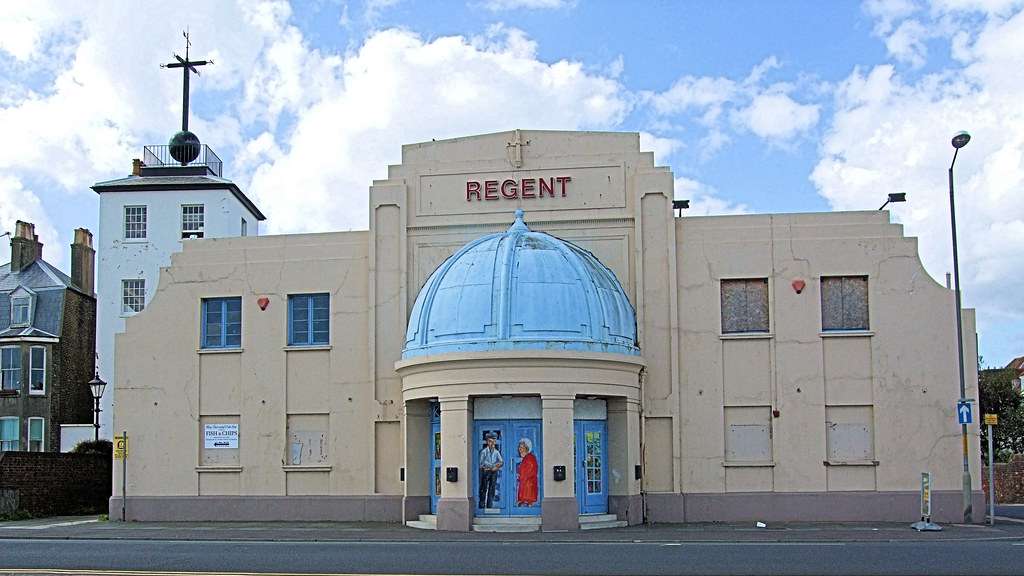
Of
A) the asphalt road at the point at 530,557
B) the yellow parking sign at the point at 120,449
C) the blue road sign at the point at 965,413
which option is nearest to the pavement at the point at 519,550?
the asphalt road at the point at 530,557

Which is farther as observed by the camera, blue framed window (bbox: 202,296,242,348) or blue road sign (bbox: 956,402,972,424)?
blue framed window (bbox: 202,296,242,348)

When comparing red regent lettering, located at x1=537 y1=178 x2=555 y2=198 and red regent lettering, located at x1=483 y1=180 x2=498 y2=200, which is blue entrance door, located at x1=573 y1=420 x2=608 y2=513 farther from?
red regent lettering, located at x1=483 y1=180 x2=498 y2=200

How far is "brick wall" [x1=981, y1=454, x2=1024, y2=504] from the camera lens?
1661 inches

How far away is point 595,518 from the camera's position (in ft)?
93.7

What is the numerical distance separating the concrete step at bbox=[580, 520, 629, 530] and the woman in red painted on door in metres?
1.26

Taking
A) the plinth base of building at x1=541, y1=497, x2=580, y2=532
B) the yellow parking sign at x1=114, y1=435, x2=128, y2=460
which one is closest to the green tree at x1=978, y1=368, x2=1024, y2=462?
the plinth base of building at x1=541, y1=497, x2=580, y2=532

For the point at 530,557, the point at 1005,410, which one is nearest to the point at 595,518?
the point at 530,557

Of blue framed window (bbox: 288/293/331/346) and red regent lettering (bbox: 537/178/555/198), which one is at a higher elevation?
red regent lettering (bbox: 537/178/555/198)

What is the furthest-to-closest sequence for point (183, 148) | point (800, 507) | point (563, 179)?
point (183, 148) → point (563, 179) → point (800, 507)

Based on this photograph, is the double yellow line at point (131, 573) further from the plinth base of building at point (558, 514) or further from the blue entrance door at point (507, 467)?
the blue entrance door at point (507, 467)

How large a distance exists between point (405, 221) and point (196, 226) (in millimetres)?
25861

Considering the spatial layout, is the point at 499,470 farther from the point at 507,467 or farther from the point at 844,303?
the point at 844,303

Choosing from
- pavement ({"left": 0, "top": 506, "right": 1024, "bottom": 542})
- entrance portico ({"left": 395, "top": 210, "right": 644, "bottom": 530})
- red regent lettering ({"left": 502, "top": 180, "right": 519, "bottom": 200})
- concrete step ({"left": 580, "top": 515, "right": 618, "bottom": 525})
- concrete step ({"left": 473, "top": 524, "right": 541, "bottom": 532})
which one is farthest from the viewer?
red regent lettering ({"left": 502, "top": 180, "right": 519, "bottom": 200})

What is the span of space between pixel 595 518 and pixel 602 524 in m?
0.21
